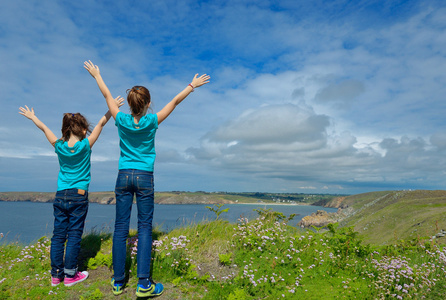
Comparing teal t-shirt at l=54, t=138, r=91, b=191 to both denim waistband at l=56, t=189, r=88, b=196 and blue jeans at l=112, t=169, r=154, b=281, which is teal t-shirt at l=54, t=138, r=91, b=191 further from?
blue jeans at l=112, t=169, r=154, b=281

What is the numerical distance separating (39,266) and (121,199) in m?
4.04

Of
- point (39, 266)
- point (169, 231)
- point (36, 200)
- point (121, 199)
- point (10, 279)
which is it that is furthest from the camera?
point (36, 200)

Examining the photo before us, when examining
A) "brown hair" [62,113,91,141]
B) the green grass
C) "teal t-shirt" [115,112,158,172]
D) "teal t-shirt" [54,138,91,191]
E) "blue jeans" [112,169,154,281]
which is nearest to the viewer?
"blue jeans" [112,169,154,281]

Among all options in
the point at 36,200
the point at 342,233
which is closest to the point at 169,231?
the point at 342,233

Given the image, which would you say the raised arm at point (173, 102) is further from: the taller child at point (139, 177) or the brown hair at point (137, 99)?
the brown hair at point (137, 99)

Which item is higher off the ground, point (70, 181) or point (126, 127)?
point (126, 127)

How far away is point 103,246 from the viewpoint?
8094 millimetres

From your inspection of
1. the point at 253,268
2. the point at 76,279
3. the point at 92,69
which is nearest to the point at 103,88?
the point at 92,69

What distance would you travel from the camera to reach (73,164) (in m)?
5.92

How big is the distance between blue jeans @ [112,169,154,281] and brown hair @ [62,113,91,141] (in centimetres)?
186

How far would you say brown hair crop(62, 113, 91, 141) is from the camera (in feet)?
19.7

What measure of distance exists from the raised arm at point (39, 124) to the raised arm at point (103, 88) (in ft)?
6.11

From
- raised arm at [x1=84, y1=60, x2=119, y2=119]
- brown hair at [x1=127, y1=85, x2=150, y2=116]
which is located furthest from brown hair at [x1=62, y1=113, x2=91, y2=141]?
brown hair at [x1=127, y1=85, x2=150, y2=116]

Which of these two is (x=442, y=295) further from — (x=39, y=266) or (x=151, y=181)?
(x=39, y=266)
